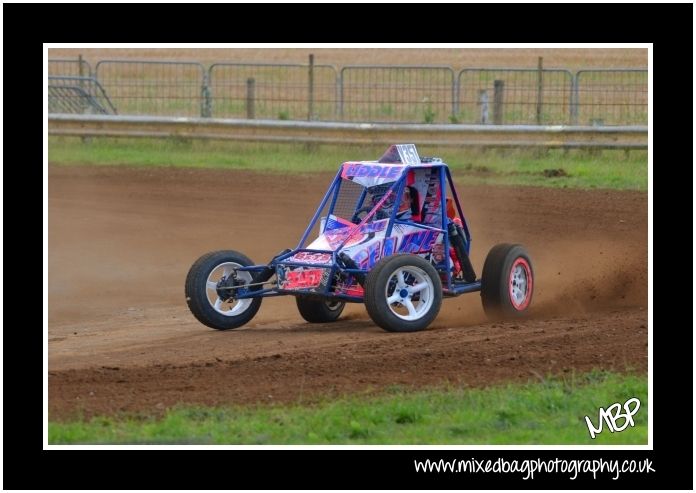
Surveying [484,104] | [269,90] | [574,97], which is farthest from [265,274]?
[269,90]

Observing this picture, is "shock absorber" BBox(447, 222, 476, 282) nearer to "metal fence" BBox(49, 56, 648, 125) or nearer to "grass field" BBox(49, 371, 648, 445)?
"grass field" BBox(49, 371, 648, 445)

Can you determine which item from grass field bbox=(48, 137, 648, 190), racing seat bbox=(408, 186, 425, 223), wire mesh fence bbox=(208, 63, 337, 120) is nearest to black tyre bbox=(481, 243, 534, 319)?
racing seat bbox=(408, 186, 425, 223)

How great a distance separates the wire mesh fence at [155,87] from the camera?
2334cm

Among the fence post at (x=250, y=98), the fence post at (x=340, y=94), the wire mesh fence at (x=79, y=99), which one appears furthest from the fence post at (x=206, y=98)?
the fence post at (x=340, y=94)

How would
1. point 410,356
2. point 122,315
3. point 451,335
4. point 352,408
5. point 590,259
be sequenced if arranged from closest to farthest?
point 352,408 < point 410,356 < point 451,335 < point 122,315 < point 590,259

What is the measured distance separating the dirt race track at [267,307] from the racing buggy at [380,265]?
28cm

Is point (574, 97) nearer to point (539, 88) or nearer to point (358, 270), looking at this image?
point (539, 88)

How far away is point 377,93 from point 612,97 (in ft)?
14.3

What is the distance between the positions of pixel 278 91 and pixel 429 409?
16.2 meters

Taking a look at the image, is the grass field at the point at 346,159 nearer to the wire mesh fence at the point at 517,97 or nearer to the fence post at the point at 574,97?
the fence post at the point at 574,97

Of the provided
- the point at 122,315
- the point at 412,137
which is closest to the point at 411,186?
the point at 122,315

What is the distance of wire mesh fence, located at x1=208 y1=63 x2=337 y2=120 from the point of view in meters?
22.6

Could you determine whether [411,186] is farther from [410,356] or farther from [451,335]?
[410,356]

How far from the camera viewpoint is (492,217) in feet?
54.0
